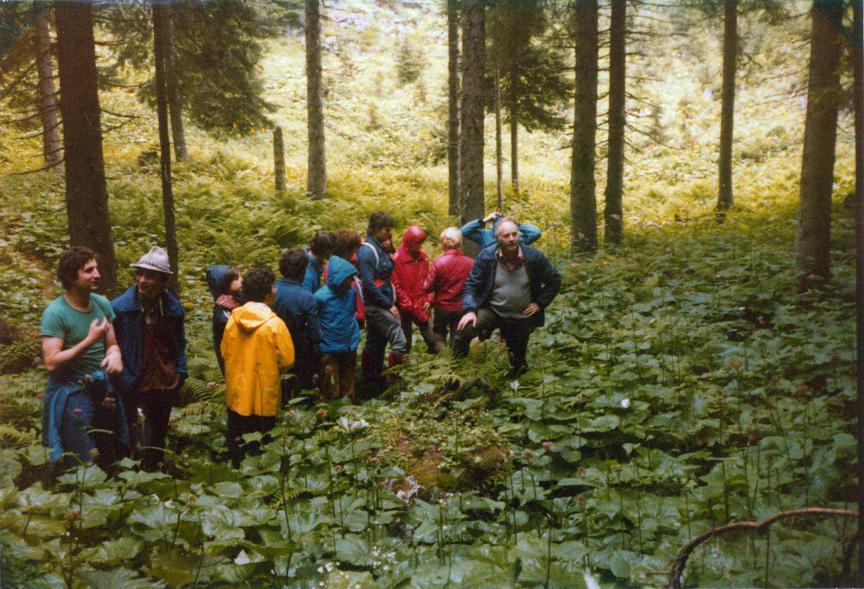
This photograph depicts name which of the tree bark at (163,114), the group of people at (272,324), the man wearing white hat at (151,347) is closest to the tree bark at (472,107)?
the group of people at (272,324)

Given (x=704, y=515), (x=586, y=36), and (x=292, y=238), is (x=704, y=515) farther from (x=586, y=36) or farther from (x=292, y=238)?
(x=292, y=238)

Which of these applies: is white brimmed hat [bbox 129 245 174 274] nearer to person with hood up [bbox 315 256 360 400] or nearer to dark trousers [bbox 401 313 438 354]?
person with hood up [bbox 315 256 360 400]

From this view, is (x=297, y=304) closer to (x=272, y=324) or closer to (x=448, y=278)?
(x=272, y=324)

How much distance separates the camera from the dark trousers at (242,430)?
4.34 m

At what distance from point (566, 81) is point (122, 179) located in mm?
9109

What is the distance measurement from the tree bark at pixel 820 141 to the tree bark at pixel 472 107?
4.79 meters

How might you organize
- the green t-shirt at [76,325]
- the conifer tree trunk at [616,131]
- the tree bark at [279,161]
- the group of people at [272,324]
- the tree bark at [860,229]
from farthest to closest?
the tree bark at [279,161]
the conifer tree trunk at [616,131]
the group of people at [272,324]
the green t-shirt at [76,325]
the tree bark at [860,229]

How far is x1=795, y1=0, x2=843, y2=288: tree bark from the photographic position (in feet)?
8.55

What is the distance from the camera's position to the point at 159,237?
24.7 ft

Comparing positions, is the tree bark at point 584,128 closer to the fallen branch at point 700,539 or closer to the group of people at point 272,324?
the group of people at point 272,324

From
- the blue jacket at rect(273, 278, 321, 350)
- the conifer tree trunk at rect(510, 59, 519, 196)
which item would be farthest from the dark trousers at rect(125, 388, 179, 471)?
the conifer tree trunk at rect(510, 59, 519, 196)

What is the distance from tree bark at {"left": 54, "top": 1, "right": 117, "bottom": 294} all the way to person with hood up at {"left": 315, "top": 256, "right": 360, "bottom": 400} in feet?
5.90

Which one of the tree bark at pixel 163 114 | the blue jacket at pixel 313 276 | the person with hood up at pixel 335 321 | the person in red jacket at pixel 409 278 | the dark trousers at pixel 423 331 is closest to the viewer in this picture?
the person with hood up at pixel 335 321

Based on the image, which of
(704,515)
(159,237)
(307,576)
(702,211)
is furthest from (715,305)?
(159,237)
